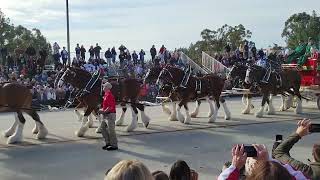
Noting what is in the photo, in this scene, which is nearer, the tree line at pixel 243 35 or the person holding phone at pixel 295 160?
the person holding phone at pixel 295 160

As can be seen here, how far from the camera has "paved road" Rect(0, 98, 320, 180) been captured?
33.0 feet

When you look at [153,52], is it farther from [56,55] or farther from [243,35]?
[243,35]

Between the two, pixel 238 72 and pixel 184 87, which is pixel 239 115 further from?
pixel 184 87

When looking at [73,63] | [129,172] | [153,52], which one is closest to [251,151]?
[129,172]

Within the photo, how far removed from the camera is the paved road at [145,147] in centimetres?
1006

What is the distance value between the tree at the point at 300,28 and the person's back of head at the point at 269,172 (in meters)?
54.2

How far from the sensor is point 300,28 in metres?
63.5

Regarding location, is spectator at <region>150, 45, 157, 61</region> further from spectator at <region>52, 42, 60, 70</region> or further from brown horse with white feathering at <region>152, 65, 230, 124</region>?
brown horse with white feathering at <region>152, 65, 230, 124</region>

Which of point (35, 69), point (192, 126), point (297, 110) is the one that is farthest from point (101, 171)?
point (35, 69)

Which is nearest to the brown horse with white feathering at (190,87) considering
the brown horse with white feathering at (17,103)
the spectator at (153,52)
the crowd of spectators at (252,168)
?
the brown horse with white feathering at (17,103)

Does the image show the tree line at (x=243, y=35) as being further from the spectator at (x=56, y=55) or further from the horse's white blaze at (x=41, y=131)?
the horse's white blaze at (x=41, y=131)

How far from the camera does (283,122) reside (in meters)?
16.8

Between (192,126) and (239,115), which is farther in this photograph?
(239,115)

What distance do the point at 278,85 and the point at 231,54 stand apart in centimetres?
1582
